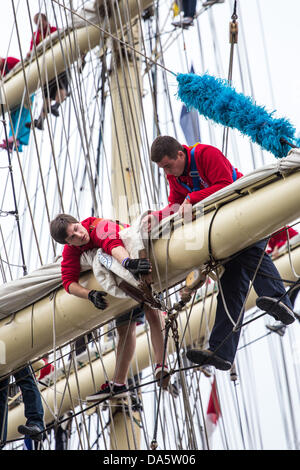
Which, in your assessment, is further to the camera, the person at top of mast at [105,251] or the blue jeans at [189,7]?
the blue jeans at [189,7]

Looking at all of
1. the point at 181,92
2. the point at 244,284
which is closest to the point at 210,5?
the point at 181,92

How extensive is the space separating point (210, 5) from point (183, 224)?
6868 mm

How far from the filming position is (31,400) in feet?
17.5

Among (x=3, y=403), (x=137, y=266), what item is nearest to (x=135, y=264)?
(x=137, y=266)

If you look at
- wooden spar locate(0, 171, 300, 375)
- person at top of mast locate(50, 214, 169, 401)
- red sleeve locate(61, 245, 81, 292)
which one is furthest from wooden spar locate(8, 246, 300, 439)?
red sleeve locate(61, 245, 81, 292)

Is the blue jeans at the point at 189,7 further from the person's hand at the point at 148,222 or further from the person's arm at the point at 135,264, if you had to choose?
the person's arm at the point at 135,264

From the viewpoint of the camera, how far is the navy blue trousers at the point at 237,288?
4.20 meters

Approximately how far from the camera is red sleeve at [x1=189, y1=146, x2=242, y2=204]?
14.0ft

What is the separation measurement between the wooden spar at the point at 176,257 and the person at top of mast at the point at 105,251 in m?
0.13

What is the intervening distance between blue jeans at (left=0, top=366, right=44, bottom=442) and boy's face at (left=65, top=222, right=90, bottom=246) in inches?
49.9

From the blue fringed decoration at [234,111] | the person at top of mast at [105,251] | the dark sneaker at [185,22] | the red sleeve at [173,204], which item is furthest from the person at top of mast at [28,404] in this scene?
the dark sneaker at [185,22]
